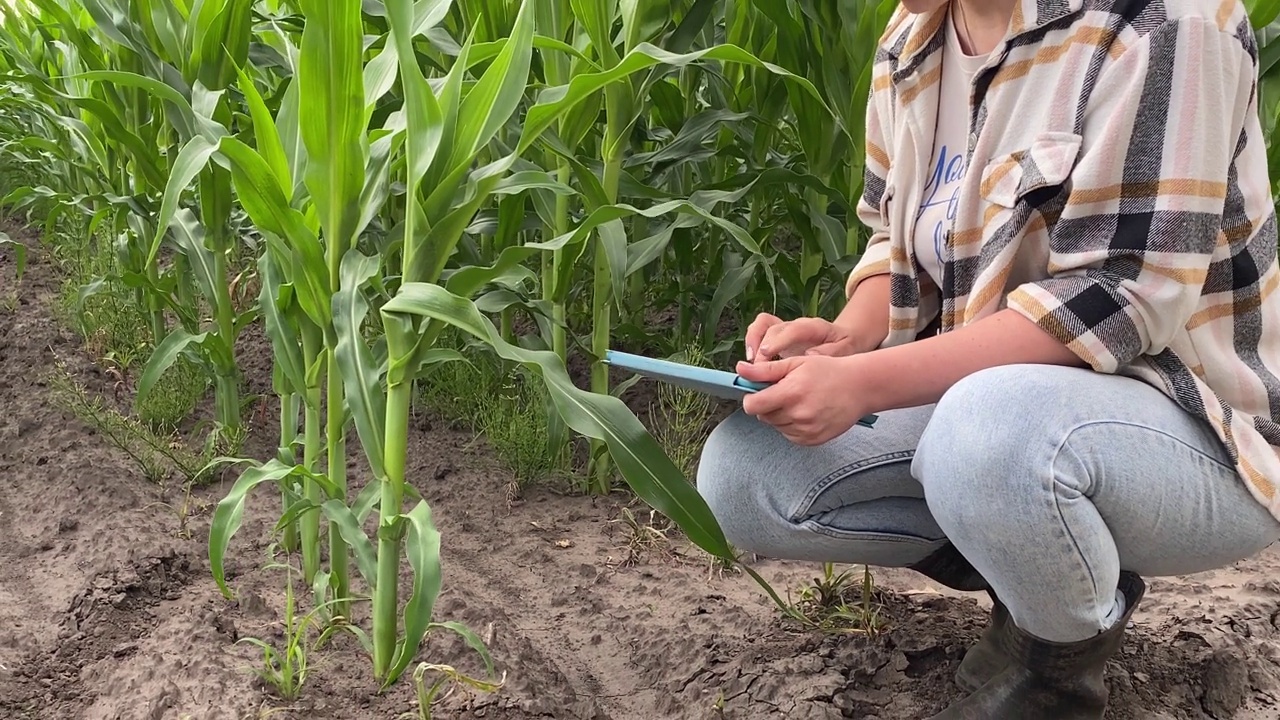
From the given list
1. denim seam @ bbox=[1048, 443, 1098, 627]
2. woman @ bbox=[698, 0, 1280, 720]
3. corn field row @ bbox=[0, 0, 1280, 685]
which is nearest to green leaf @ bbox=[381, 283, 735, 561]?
corn field row @ bbox=[0, 0, 1280, 685]

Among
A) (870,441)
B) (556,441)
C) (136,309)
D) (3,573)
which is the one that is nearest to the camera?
(870,441)

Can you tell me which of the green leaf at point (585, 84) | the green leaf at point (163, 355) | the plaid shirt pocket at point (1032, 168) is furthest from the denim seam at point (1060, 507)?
the green leaf at point (163, 355)

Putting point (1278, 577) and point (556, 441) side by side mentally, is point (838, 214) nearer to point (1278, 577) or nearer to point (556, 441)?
point (556, 441)

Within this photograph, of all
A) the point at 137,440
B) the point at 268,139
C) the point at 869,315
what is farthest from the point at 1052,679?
the point at 137,440

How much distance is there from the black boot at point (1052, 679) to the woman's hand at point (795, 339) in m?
0.40

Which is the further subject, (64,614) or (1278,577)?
(1278,577)

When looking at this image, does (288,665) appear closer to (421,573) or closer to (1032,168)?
(421,573)

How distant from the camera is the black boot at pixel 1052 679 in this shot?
1179mm

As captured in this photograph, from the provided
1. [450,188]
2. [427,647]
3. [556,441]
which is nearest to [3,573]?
[427,647]

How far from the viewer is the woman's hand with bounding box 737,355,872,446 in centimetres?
106

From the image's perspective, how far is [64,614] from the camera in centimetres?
162

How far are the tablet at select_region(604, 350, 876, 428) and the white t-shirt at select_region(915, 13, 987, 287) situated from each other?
0.31 metres

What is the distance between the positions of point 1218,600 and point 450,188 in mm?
1375

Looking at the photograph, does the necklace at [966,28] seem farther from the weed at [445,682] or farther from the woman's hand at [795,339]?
the weed at [445,682]
